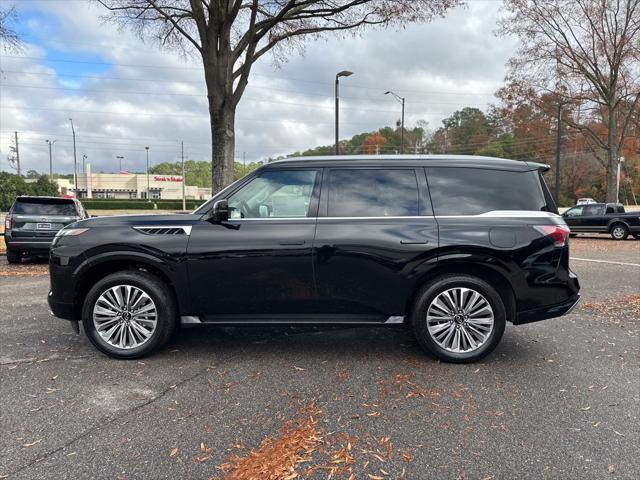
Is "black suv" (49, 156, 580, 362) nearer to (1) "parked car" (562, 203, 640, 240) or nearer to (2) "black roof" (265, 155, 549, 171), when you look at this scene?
(2) "black roof" (265, 155, 549, 171)

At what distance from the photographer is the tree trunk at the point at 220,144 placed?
13750 millimetres

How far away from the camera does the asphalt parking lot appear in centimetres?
277

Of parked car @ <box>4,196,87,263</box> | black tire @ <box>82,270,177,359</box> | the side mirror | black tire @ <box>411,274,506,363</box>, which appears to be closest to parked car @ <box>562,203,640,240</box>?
black tire @ <box>411,274,506,363</box>

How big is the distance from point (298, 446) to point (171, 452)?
0.77m

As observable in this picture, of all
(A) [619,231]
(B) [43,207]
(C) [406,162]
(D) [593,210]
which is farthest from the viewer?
(D) [593,210]

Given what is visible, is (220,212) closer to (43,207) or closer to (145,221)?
(145,221)

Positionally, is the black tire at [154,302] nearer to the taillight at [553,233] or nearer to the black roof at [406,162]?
the black roof at [406,162]

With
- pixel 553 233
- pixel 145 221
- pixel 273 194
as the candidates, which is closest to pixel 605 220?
pixel 553 233

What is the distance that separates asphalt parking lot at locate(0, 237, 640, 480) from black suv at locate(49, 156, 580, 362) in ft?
1.42

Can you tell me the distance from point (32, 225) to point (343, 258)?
955cm

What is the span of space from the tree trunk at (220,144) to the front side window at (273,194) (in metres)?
9.42

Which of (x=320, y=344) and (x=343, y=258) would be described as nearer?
(x=343, y=258)

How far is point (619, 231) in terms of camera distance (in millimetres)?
19688

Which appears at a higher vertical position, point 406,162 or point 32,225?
point 406,162
